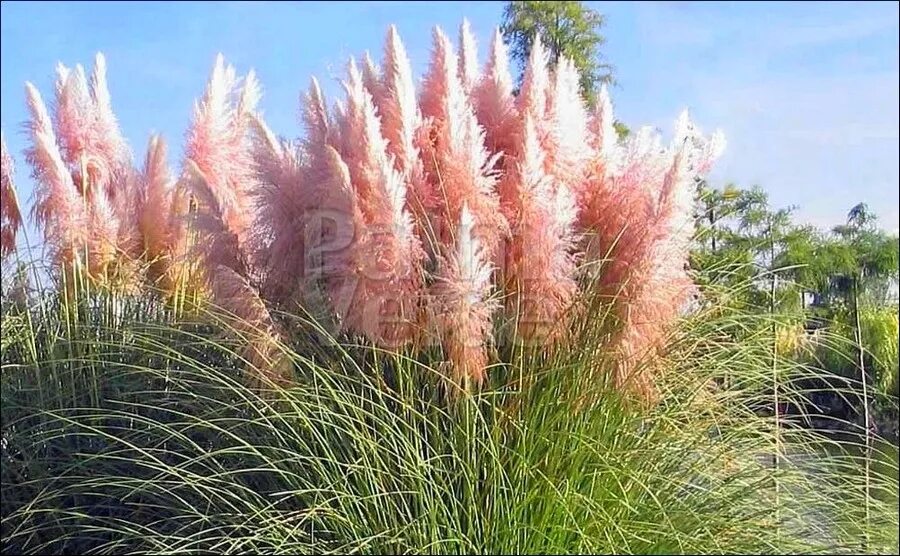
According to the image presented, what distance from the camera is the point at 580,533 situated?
2.08m

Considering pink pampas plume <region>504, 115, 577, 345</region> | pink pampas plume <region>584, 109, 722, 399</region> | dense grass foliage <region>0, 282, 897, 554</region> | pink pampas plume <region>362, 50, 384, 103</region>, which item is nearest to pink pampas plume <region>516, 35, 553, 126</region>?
pink pampas plume <region>504, 115, 577, 345</region>

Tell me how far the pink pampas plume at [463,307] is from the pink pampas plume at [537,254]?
0.48 ft

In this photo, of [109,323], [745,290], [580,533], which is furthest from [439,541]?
[109,323]

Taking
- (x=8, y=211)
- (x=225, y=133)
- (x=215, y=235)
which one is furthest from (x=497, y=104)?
(x=8, y=211)

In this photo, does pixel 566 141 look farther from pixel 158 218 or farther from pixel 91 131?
pixel 91 131

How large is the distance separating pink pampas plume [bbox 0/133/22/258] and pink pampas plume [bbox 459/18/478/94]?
5.61 ft

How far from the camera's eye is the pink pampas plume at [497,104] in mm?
2850

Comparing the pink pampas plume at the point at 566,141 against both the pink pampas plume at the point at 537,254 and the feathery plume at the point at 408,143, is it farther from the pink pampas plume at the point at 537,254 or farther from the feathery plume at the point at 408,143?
the feathery plume at the point at 408,143

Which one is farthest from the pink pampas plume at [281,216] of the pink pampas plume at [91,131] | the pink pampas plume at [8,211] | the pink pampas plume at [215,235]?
the pink pampas plume at [8,211]

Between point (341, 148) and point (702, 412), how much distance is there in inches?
49.4

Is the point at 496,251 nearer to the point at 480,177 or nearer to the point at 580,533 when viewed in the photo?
the point at 480,177

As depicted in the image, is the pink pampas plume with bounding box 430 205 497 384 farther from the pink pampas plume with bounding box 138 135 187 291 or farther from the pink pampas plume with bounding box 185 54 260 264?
the pink pampas plume with bounding box 138 135 187 291

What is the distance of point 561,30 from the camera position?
13.7 ft

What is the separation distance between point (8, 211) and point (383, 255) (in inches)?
69.8
